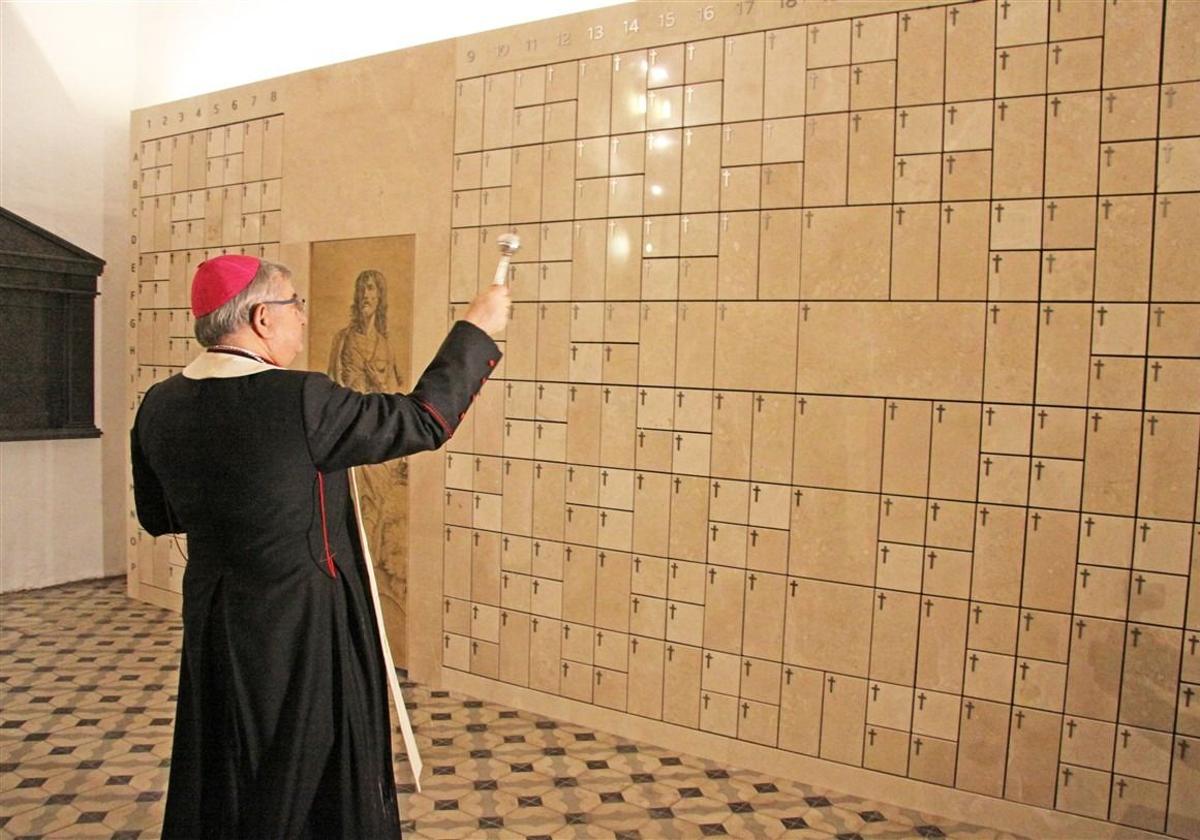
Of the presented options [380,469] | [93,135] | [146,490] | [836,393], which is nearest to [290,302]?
[146,490]

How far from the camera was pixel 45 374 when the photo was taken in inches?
218

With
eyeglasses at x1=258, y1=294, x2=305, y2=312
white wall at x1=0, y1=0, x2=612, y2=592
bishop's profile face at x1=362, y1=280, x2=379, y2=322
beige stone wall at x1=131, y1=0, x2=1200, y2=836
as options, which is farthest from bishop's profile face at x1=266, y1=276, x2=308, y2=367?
white wall at x1=0, y1=0, x2=612, y2=592

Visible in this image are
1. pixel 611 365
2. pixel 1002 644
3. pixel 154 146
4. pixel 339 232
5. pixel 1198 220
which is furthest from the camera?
pixel 154 146

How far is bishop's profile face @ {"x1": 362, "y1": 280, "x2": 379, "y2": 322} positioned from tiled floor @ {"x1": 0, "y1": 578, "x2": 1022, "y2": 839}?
1.68 metres

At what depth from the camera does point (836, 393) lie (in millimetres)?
3137

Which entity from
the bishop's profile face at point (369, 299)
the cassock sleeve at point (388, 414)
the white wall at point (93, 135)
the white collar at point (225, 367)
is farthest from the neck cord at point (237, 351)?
the white wall at point (93, 135)

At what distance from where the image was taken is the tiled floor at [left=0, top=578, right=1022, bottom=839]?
2859 mm

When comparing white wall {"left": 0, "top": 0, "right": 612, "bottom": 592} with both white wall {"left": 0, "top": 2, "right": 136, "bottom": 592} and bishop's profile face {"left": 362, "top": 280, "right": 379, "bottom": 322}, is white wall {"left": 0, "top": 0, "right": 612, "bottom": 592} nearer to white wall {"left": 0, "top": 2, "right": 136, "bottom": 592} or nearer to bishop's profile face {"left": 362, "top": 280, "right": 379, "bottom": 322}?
white wall {"left": 0, "top": 2, "right": 136, "bottom": 592}

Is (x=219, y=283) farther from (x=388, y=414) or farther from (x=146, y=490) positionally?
(x=146, y=490)

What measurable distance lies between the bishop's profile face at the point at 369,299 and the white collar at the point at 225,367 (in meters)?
2.44

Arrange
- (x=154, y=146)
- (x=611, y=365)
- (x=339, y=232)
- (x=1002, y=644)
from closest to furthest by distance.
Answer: (x=1002, y=644) → (x=611, y=365) → (x=339, y=232) → (x=154, y=146)

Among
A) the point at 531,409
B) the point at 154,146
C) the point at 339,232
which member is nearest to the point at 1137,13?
the point at 531,409

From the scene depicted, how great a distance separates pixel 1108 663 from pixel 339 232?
3.50m

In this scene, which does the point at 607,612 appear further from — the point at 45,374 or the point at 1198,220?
the point at 45,374
